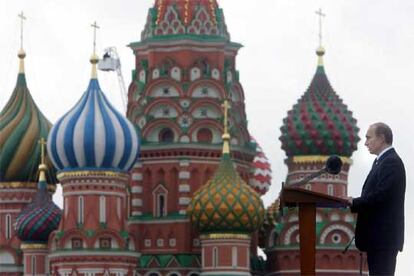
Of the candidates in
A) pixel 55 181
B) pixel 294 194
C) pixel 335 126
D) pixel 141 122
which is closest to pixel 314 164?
pixel 335 126

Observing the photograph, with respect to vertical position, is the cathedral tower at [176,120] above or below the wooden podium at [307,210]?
above

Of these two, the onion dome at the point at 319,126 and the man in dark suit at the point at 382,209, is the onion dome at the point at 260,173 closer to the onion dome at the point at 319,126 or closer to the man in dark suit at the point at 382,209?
the onion dome at the point at 319,126

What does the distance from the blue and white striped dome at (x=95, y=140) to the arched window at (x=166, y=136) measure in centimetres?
220

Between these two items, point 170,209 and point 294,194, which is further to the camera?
point 170,209

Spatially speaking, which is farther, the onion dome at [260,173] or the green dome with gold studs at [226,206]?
the onion dome at [260,173]

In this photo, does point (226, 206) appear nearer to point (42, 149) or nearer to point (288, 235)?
point (288, 235)

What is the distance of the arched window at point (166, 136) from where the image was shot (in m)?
51.9

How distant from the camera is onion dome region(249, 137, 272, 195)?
2210 inches

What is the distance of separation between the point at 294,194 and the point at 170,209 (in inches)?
1661

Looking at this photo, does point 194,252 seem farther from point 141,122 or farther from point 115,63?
point 115,63

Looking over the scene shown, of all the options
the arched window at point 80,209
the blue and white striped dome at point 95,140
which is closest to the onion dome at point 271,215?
the blue and white striped dome at point 95,140

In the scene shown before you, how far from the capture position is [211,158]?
172ft

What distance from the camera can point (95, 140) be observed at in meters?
49.3

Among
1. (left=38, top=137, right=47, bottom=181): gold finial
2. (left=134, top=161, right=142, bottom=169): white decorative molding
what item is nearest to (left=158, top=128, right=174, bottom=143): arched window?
(left=134, top=161, right=142, bottom=169): white decorative molding
